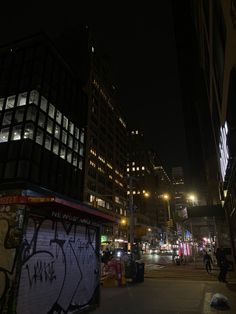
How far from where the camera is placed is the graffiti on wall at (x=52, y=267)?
22.2 ft

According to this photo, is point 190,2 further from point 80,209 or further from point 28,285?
point 28,285

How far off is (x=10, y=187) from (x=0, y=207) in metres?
0.60

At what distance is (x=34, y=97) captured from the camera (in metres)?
42.4

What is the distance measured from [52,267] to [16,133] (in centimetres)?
3632

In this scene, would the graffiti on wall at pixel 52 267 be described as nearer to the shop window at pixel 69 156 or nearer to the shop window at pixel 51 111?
the shop window at pixel 51 111

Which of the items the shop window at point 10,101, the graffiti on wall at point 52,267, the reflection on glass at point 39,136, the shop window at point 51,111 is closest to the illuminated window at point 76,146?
the shop window at point 51,111

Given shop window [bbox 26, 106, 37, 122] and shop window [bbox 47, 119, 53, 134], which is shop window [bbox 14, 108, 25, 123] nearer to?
shop window [bbox 26, 106, 37, 122]

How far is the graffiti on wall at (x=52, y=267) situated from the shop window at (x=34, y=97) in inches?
1421

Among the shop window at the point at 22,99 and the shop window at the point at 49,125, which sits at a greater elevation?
the shop window at the point at 22,99

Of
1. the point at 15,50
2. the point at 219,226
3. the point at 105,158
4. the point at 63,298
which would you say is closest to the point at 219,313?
the point at 63,298

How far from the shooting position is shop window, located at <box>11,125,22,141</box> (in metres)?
40.5

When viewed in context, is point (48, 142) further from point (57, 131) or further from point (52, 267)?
point (52, 267)

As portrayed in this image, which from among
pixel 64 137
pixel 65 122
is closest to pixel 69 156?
pixel 64 137

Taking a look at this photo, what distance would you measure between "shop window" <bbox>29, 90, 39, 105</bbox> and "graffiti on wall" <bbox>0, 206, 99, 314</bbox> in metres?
36.1
